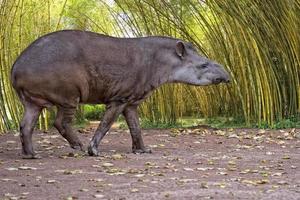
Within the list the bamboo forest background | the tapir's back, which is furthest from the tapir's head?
the bamboo forest background

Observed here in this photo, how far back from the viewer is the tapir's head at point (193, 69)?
6531 millimetres

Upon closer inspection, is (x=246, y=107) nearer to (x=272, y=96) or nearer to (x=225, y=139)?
(x=272, y=96)

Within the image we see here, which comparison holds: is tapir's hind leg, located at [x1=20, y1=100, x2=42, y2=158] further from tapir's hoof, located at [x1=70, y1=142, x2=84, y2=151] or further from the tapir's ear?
the tapir's ear

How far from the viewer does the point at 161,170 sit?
5102 mm

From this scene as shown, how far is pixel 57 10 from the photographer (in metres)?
13.3

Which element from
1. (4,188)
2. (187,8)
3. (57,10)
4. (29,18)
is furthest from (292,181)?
(57,10)

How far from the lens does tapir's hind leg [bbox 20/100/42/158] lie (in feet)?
19.5

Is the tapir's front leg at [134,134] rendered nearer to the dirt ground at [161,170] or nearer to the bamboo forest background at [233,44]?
the dirt ground at [161,170]

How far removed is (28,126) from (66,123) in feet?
1.55

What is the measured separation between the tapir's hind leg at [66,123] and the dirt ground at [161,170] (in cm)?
11

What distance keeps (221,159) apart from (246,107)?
4.22m

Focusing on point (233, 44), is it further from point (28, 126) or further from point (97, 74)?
point (28, 126)

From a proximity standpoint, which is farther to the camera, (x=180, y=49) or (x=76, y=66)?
(x=180, y=49)

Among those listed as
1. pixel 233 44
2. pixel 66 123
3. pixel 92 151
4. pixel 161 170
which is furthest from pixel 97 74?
pixel 233 44
